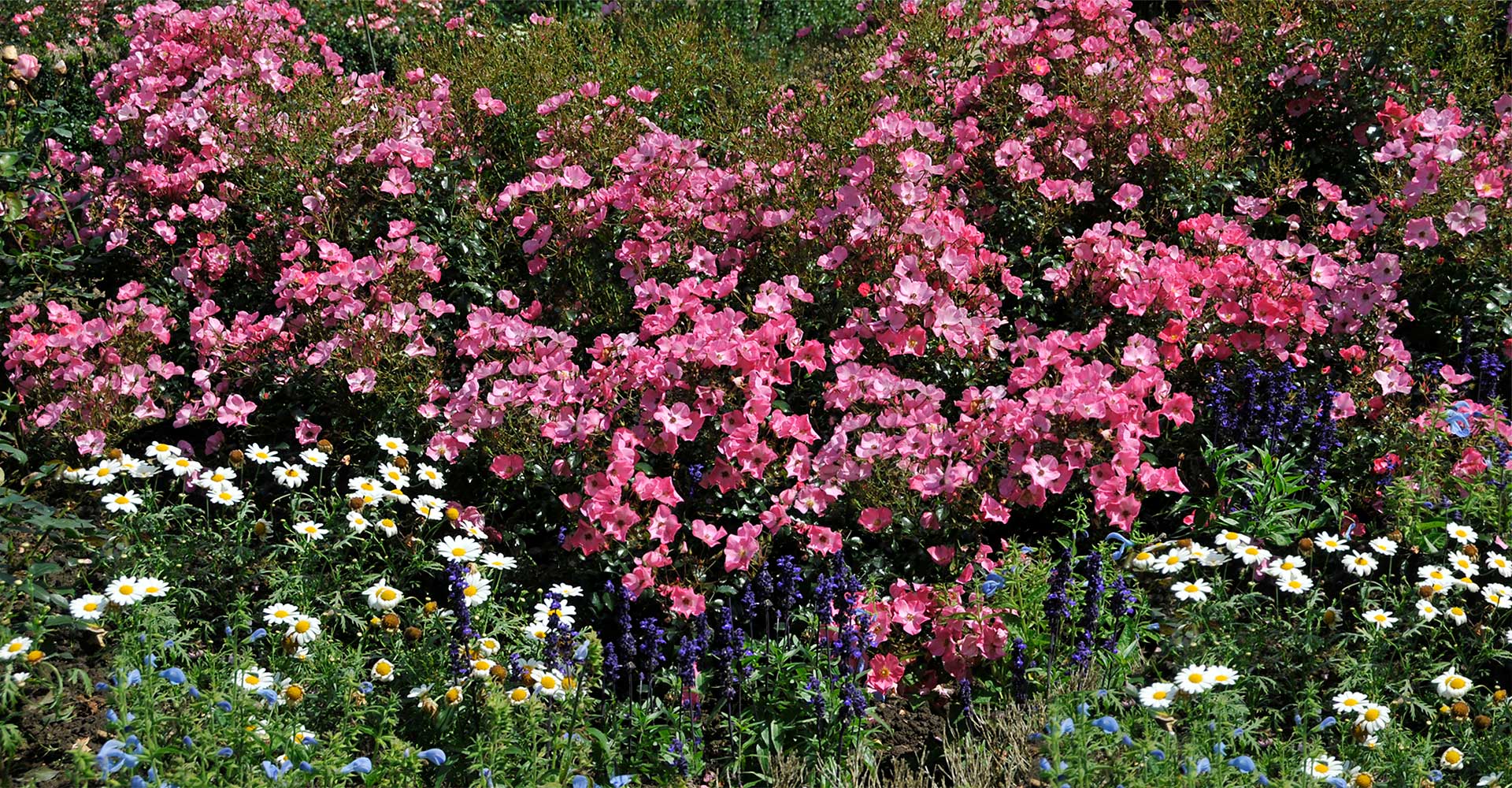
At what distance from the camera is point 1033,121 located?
487 cm

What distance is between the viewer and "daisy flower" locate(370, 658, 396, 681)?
2783mm

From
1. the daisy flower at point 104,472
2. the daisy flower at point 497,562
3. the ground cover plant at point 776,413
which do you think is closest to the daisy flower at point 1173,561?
the ground cover plant at point 776,413

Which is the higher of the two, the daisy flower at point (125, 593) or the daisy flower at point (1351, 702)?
the daisy flower at point (1351, 702)

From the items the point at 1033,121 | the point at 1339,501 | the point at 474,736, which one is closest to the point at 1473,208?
the point at 1339,501

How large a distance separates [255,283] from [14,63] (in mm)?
1859

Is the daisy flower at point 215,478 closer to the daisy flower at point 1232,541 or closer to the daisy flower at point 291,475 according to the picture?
the daisy flower at point 291,475

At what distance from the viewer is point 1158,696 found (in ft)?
8.50

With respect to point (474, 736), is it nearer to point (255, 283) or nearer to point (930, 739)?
point (930, 739)

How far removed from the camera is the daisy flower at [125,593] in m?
2.73

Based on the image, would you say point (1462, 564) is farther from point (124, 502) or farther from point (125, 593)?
point (124, 502)

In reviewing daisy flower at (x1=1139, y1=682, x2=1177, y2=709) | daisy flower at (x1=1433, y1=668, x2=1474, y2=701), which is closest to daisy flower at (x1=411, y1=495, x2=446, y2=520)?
daisy flower at (x1=1139, y1=682, x2=1177, y2=709)

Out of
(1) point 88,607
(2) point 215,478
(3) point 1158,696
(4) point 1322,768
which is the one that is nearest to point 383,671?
(1) point 88,607

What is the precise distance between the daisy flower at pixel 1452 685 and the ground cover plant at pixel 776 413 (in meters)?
0.09

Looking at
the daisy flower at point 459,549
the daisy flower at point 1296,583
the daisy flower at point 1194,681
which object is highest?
the daisy flower at point 1296,583
